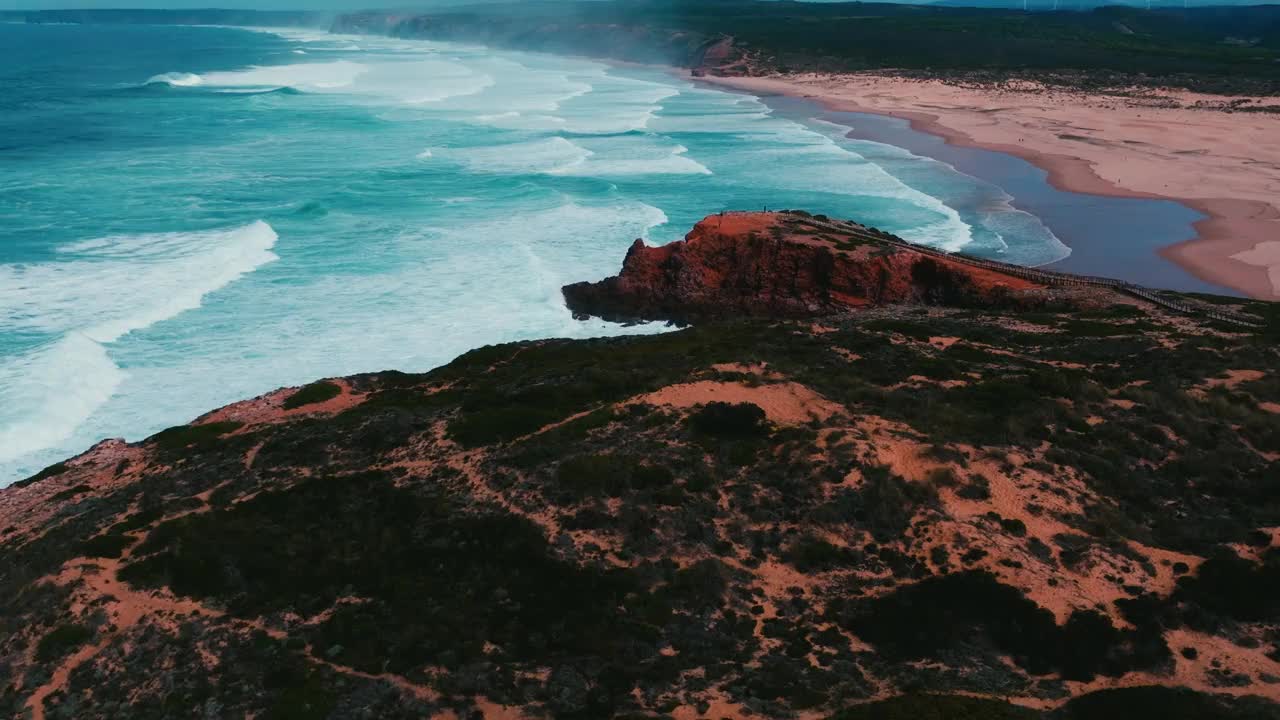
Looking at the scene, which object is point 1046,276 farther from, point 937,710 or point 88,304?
point 88,304

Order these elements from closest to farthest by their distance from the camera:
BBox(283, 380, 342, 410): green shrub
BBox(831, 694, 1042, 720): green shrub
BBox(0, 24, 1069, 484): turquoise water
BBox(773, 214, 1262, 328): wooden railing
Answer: BBox(831, 694, 1042, 720): green shrub, BBox(283, 380, 342, 410): green shrub, BBox(773, 214, 1262, 328): wooden railing, BBox(0, 24, 1069, 484): turquoise water

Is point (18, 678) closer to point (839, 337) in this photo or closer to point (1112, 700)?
point (1112, 700)

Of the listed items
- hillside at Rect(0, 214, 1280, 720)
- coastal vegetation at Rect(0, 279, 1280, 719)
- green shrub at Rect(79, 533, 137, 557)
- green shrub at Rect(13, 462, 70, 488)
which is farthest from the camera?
green shrub at Rect(13, 462, 70, 488)

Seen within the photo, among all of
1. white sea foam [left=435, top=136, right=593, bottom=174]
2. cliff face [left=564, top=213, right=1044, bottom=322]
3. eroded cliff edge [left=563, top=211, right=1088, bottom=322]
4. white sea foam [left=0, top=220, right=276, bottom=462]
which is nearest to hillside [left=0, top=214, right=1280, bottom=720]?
white sea foam [left=0, top=220, right=276, bottom=462]

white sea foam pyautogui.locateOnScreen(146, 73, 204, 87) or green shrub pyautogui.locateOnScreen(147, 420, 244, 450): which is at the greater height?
white sea foam pyautogui.locateOnScreen(146, 73, 204, 87)

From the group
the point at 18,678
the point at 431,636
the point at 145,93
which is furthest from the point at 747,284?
the point at 145,93

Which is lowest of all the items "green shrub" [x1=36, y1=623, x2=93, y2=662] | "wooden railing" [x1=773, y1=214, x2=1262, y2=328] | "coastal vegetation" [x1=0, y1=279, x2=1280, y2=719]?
"green shrub" [x1=36, y1=623, x2=93, y2=662]

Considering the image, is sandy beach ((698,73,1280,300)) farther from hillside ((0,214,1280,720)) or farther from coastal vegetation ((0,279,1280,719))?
coastal vegetation ((0,279,1280,719))
